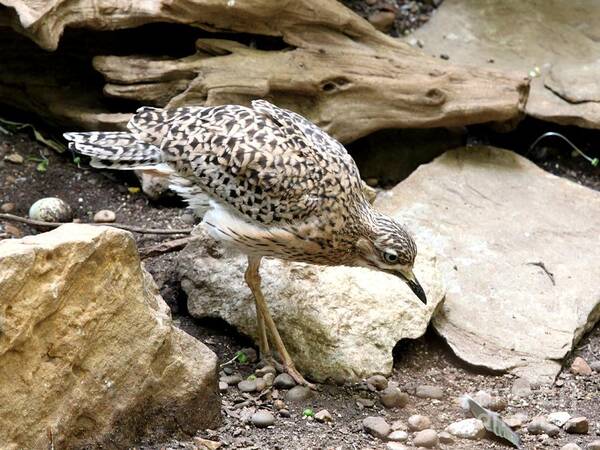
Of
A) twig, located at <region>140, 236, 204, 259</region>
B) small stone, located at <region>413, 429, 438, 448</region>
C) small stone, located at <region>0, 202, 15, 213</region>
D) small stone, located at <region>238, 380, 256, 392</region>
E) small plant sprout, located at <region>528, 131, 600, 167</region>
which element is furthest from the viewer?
small plant sprout, located at <region>528, 131, 600, 167</region>

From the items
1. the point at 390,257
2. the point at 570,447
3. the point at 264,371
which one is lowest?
the point at 264,371

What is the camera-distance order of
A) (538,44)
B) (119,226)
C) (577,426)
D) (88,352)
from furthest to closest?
1. (538,44)
2. (119,226)
3. (577,426)
4. (88,352)

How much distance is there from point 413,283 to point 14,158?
8.86ft

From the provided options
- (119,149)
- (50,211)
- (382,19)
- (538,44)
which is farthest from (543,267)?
(50,211)

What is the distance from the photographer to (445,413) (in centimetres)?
463

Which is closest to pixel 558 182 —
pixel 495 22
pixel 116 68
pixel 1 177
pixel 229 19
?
pixel 495 22

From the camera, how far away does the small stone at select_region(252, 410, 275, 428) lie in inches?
169

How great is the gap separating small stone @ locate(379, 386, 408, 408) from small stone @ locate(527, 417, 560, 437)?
58 centimetres

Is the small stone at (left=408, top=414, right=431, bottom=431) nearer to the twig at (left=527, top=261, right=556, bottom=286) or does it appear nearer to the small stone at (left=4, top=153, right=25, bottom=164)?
the twig at (left=527, top=261, right=556, bottom=286)

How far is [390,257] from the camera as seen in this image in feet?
15.4

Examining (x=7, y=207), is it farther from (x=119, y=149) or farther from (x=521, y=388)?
(x=521, y=388)

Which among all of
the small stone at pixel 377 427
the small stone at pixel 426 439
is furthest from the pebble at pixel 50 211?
the small stone at pixel 426 439

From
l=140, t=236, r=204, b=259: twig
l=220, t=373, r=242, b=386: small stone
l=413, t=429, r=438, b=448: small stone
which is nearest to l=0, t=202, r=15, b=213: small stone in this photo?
l=140, t=236, r=204, b=259: twig

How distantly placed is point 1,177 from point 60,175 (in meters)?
0.34
